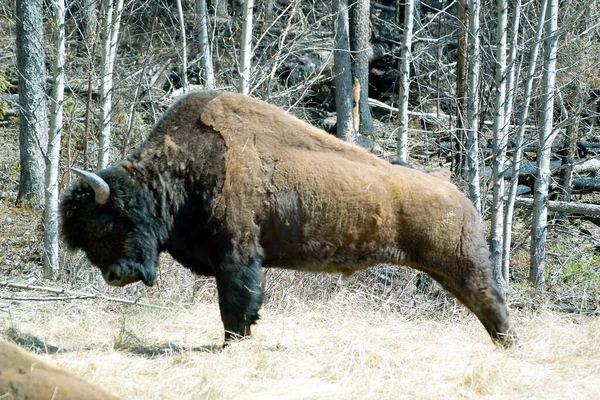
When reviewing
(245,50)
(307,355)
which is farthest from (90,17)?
(307,355)

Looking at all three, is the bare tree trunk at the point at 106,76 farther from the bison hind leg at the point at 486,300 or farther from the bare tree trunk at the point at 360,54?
the bare tree trunk at the point at 360,54

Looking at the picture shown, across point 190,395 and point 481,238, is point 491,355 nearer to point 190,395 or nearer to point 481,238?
point 481,238

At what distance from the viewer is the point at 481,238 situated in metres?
6.55

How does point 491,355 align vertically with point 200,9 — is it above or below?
below

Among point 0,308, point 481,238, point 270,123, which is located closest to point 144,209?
point 270,123

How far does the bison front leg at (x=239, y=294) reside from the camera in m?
5.95

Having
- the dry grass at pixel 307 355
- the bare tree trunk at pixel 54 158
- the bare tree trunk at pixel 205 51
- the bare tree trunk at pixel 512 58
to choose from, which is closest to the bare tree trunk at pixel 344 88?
the bare tree trunk at pixel 205 51

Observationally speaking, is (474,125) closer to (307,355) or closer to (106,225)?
(307,355)

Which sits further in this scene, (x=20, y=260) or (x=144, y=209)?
(x=20, y=260)

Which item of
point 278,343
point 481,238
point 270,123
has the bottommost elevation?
point 278,343

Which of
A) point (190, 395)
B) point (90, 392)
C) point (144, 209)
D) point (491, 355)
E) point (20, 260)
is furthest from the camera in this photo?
point (20, 260)

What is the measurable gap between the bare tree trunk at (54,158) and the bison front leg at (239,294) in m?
4.15

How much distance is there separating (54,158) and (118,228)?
3.68m

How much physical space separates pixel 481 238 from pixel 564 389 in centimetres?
173
